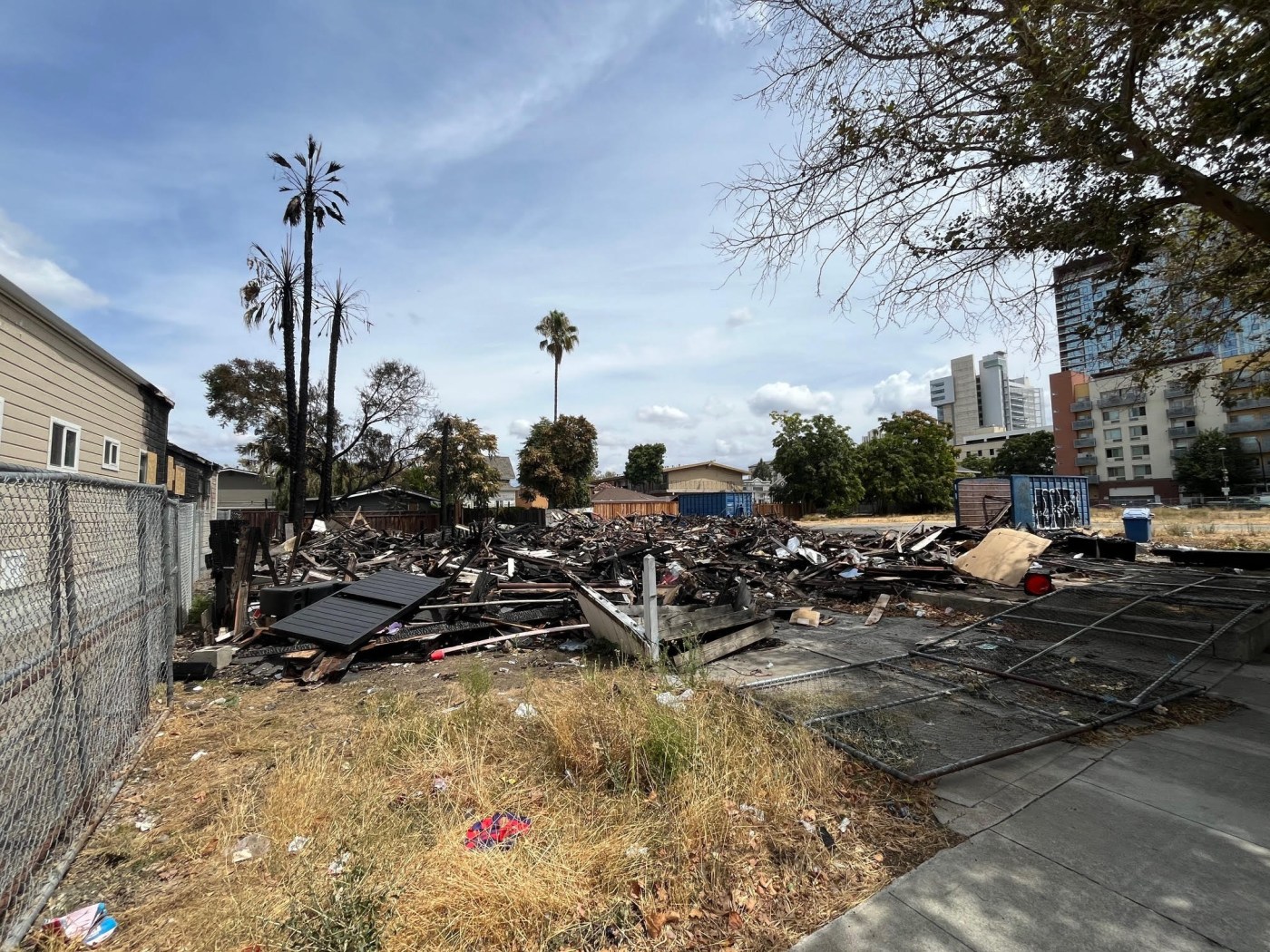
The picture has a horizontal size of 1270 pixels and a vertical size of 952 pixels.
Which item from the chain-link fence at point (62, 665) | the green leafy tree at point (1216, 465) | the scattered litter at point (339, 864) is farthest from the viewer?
the green leafy tree at point (1216, 465)

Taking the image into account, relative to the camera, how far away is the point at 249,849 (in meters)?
2.66

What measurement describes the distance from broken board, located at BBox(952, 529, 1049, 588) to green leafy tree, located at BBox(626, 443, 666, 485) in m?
66.5

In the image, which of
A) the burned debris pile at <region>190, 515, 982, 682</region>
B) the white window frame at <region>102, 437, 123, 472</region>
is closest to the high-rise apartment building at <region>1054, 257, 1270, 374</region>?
the burned debris pile at <region>190, 515, 982, 682</region>

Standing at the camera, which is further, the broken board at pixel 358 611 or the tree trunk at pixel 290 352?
the tree trunk at pixel 290 352

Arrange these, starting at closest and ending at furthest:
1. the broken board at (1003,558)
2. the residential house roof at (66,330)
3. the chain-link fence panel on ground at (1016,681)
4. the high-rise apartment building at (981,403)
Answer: the chain-link fence panel on ground at (1016,681) < the residential house roof at (66,330) < the broken board at (1003,558) < the high-rise apartment building at (981,403)

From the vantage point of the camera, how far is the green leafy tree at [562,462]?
40062 millimetres

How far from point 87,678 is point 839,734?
4355 mm

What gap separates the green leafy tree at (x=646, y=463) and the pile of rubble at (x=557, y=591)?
63.9 metres

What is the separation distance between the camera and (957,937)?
2045 millimetres

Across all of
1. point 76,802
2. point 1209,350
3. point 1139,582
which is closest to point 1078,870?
point 76,802

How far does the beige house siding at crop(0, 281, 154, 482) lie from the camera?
8.04 meters

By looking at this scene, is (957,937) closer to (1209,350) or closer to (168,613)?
(168,613)

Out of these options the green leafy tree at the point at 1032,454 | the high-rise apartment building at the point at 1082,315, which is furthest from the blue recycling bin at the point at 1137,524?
the green leafy tree at the point at 1032,454

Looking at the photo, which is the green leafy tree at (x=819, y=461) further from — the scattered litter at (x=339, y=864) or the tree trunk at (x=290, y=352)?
the scattered litter at (x=339, y=864)
